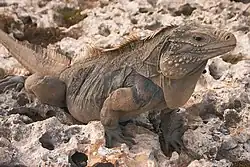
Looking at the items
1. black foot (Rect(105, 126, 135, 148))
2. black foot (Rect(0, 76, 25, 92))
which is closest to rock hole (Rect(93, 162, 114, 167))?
black foot (Rect(105, 126, 135, 148))

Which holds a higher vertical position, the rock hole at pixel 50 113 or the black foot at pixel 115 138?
the black foot at pixel 115 138

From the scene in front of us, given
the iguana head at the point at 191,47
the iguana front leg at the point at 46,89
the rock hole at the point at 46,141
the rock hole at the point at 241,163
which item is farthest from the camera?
the iguana front leg at the point at 46,89

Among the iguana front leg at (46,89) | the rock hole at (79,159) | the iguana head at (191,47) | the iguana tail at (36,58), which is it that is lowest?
the rock hole at (79,159)

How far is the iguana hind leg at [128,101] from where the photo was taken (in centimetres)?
303

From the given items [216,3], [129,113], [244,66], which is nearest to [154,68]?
[129,113]

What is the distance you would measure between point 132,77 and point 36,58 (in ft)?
2.53

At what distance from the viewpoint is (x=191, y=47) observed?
2.87 meters

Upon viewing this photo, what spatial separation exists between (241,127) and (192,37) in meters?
0.71

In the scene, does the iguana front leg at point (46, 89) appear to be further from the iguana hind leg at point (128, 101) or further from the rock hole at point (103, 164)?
the rock hole at point (103, 164)

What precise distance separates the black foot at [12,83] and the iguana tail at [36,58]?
0.09 m

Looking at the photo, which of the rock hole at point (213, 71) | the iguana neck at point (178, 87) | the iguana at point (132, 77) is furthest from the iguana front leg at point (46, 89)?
the rock hole at point (213, 71)

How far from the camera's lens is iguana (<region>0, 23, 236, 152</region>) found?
2.89 m

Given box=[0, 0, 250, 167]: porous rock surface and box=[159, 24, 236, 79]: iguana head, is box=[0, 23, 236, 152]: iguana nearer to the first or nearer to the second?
box=[159, 24, 236, 79]: iguana head

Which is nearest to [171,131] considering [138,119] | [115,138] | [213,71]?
[138,119]
